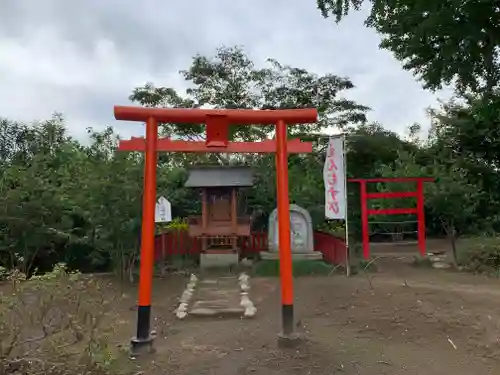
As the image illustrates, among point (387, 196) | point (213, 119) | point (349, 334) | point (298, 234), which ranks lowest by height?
point (349, 334)

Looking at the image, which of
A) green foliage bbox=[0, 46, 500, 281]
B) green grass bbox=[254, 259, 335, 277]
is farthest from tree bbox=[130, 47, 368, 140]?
green grass bbox=[254, 259, 335, 277]

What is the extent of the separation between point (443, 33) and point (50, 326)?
764 cm

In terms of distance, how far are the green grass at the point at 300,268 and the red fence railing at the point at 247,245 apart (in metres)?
0.44

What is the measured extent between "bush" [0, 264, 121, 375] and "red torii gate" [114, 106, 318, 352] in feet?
5.26

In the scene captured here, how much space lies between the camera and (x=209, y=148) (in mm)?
5891

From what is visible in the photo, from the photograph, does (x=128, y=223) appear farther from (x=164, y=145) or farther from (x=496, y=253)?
(x=496, y=253)

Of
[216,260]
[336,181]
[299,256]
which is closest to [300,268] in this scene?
[299,256]

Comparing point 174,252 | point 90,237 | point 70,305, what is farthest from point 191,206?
point 70,305

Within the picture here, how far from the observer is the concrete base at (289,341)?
5.30 metres

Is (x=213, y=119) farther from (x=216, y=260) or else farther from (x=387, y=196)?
(x=387, y=196)

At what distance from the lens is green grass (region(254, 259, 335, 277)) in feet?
35.4

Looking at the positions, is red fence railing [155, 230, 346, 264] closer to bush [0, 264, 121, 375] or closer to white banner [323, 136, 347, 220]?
white banner [323, 136, 347, 220]

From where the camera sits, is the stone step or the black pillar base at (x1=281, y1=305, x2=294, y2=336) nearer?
the black pillar base at (x1=281, y1=305, x2=294, y2=336)

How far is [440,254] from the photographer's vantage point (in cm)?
1285
